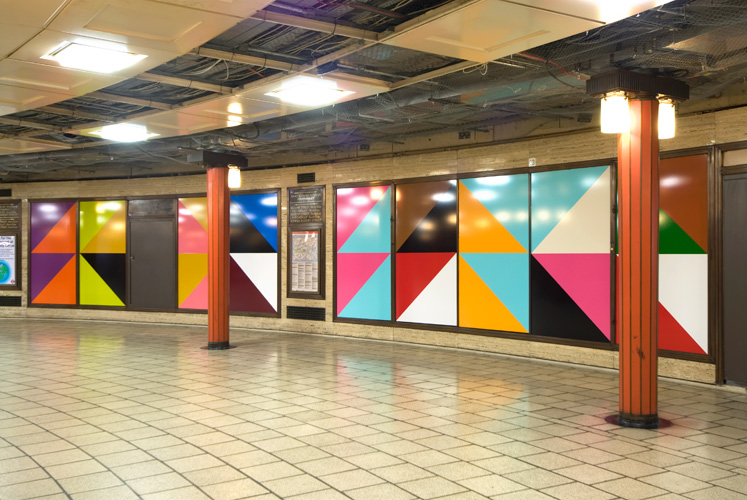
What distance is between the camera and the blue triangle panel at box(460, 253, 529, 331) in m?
10.0

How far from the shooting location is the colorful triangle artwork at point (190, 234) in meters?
14.3

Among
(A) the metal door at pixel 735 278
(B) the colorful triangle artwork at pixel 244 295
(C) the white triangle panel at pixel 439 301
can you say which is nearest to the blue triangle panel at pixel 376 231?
(C) the white triangle panel at pixel 439 301

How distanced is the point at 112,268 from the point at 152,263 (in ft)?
3.49

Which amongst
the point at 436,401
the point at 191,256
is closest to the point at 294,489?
the point at 436,401

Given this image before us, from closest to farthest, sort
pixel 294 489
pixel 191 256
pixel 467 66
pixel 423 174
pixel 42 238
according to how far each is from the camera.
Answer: pixel 294 489
pixel 467 66
pixel 423 174
pixel 191 256
pixel 42 238

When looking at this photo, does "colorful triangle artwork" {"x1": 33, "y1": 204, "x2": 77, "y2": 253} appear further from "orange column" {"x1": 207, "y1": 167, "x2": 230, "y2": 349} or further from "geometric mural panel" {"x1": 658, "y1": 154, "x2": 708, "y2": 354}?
"geometric mural panel" {"x1": 658, "y1": 154, "x2": 708, "y2": 354}

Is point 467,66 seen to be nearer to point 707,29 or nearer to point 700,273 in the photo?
point 707,29

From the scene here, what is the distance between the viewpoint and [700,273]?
26.6ft

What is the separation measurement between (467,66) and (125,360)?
6.44 meters

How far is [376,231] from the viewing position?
12.0 m

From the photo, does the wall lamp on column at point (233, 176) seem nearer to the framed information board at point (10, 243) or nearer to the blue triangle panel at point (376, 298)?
the blue triangle panel at point (376, 298)

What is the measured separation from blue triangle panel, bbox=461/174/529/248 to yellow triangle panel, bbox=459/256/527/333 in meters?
0.93

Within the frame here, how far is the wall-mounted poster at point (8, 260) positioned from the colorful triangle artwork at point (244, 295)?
5.76 m

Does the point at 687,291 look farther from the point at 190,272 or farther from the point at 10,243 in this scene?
the point at 10,243
